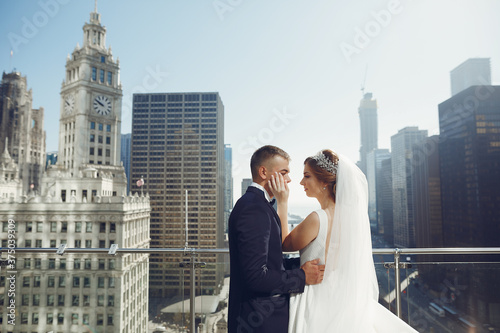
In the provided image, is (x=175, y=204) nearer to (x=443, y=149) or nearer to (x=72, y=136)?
(x=72, y=136)

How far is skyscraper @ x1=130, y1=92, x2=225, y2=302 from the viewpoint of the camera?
306ft

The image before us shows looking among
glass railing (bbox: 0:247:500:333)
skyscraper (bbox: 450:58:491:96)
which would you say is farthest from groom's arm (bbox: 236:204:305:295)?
skyscraper (bbox: 450:58:491:96)

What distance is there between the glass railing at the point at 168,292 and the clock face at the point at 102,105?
50.4 metres

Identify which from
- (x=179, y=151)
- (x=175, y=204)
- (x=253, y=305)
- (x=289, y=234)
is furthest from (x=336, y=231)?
(x=179, y=151)

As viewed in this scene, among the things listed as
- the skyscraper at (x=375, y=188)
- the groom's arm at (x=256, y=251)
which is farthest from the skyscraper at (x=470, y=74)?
the groom's arm at (x=256, y=251)

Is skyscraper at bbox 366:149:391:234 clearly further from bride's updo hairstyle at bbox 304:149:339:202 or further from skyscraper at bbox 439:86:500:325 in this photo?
bride's updo hairstyle at bbox 304:149:339:202

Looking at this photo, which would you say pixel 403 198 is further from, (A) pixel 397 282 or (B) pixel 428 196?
(A) pixel 397 282

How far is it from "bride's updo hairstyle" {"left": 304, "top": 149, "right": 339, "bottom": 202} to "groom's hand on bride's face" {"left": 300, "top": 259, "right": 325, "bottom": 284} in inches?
17.9

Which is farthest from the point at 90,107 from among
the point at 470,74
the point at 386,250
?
the point at 470,74

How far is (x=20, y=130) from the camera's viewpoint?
226 feet

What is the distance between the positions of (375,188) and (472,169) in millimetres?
39823

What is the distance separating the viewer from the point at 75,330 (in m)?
3.65

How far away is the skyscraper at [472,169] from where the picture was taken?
168ft

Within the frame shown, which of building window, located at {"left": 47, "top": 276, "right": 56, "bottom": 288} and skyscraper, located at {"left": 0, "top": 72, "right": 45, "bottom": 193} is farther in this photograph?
skyscraper, located at {"left": 0, "top": 72, "right": 45, "bottom": 193}
